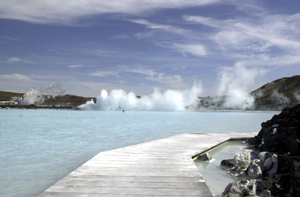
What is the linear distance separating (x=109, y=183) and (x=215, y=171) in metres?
3.47

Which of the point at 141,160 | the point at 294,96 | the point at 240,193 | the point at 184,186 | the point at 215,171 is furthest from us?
the point at 294,96

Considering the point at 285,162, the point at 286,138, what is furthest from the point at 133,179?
the point at 286,138

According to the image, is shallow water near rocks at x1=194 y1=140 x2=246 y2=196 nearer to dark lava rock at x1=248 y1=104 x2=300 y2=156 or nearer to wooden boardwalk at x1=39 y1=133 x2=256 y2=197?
wooden boardwalk at x1=39 y1=133 x2=256 y2=197

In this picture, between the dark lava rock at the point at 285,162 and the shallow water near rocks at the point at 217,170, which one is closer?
the dark lava rock at the point at 285,162

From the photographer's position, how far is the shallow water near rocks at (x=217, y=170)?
5.22 meters

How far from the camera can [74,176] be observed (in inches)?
163

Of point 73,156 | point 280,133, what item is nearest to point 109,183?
point 280,133

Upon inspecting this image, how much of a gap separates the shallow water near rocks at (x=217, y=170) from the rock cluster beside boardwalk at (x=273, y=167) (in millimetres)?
290

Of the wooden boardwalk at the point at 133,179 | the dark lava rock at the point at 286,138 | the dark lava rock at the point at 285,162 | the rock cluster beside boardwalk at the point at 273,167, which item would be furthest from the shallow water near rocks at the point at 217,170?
the dark lava rock at the point at 286,138

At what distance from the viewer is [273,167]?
5.14m

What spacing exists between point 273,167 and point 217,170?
5.14 feet

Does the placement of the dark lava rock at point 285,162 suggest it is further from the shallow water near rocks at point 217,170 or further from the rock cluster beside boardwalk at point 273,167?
the shallow water near rocks at point 217,170

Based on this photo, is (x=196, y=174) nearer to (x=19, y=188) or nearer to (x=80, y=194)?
(x=80, y=194)

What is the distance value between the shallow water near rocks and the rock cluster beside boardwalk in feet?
0.95
